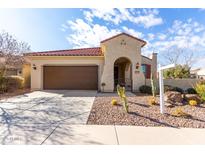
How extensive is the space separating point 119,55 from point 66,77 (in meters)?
5.79

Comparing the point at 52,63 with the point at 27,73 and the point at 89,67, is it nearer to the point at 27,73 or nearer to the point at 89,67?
the point at 89,67

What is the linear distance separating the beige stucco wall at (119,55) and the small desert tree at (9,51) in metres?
10.6

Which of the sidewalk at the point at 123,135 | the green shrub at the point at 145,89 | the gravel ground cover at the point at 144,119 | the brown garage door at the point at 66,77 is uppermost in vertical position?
the brown garage door at the point at 66,77

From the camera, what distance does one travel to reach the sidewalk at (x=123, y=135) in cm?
475

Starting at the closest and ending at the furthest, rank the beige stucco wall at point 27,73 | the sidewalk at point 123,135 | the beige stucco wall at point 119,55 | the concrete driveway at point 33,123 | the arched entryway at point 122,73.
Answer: the sidewalk at point 123,135 < the concrete driveway at point 33,123 < the beige stucco wall at point 119,55 < the arched entryway at point 122,73 < the beige stucco wall at point 27,73

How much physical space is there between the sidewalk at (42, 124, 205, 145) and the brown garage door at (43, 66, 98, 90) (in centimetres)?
1155

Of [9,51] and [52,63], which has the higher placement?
[9,51]

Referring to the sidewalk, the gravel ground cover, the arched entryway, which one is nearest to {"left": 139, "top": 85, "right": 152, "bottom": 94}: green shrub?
the arched entryway

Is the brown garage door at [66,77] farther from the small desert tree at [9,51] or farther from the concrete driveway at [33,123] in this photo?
the concrete driveway at [33,123]

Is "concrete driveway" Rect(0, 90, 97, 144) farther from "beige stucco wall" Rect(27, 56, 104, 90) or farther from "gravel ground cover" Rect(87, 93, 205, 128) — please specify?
"beige stucco wall" Rect(27, 56, 104, 90)

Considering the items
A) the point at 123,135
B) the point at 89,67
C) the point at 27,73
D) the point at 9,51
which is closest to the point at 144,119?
the point at 123,135

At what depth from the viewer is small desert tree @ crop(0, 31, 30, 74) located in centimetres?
1838

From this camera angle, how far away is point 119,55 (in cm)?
1585

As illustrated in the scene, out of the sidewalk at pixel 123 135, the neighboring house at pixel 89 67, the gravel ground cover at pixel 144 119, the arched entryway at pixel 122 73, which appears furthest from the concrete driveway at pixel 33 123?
the arched entryway at pixel 122 73
